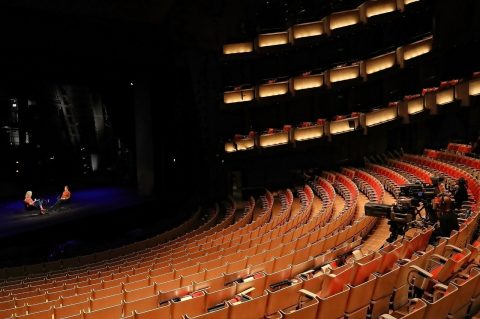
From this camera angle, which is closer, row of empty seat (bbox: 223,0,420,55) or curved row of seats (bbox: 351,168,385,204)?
curved row of seats (bbox: 351,168,385,204)

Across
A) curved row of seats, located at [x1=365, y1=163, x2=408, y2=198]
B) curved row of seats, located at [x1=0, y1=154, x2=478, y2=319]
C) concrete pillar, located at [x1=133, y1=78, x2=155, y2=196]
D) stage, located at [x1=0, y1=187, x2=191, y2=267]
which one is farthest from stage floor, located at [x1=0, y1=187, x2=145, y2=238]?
curved row of seats, located at [x1=365, y1=163, x2=408, y2=198]

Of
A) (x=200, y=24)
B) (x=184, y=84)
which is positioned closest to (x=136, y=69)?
(x=184, y=84)

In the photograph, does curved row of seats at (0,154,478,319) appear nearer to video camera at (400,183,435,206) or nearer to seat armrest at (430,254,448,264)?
seat armrest at (430,254,448,264)

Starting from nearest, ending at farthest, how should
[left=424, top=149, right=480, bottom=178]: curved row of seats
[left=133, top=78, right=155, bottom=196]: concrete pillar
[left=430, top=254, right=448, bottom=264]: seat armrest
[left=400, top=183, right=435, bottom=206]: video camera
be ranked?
1. [left=430, top=254, right=448, bottom=264]: seat armrest
2. [left=400, top=183, right=435, bottom=206]: video camera
3. [left=424, top=149, right=480, bottom=178]: curved row of seats
4. [left=133, top=78, right=155, bottom=196]: concrete pillar

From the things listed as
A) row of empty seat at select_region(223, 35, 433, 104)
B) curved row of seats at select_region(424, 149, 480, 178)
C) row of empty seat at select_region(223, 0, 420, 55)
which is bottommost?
curved row of seats at select_region(424, 149, 480, 178)

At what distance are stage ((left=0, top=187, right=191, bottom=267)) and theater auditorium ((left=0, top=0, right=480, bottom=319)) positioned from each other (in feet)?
0.08

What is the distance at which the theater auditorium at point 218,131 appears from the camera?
3771 mm

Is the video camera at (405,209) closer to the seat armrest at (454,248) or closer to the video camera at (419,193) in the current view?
the video camera at (419,193)

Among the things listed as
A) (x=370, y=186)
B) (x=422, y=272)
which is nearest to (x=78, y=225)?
(x=370, y=186)

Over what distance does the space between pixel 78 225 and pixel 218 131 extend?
287 cm

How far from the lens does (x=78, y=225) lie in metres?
5.47

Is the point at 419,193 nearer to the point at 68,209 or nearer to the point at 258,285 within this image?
the point at 258,285

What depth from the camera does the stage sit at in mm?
4875

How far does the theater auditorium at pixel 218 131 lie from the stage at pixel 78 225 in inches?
1.0
